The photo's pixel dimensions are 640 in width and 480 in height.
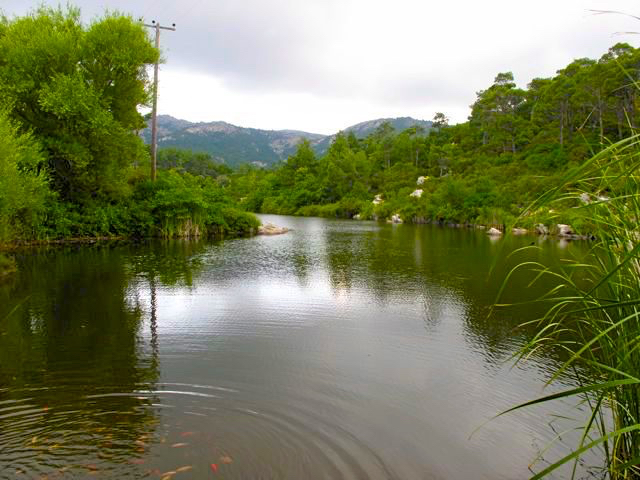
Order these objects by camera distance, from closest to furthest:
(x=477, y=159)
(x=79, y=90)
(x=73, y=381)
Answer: (x=73, y=381)
(x=79, y=90)
(x=477, y=159)

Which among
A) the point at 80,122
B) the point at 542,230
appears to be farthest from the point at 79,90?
the point at 542,230

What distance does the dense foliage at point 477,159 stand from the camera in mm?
44656

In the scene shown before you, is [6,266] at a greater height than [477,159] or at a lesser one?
lesser

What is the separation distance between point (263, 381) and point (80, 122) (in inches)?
814

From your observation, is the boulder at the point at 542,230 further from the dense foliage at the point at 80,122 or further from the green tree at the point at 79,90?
the green tree at the point at 79,90

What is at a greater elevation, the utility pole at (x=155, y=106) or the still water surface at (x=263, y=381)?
the utility pole at (x=155, y=106)

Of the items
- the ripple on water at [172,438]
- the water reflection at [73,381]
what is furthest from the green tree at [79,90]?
the ripple on water at [172,438]

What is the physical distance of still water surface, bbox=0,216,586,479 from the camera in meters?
4.59

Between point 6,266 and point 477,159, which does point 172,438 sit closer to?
point 6,266

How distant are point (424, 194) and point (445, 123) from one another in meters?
36.1

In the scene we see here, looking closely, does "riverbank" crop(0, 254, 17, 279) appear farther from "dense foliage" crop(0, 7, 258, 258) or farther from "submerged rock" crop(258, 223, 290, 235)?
"submerged rock" crop(258, 223, 290, 235)

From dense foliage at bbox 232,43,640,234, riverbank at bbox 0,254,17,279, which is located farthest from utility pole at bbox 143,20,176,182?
dense foliage at bbox 232,43,640,234

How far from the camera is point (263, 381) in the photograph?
21.4 feet

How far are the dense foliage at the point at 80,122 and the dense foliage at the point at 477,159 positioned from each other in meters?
23.3
